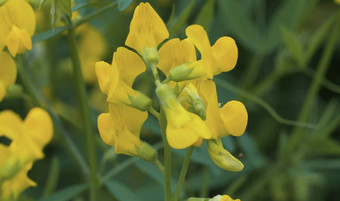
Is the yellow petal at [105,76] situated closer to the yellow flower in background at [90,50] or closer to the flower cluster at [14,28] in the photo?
the flower cluster at [14,28]

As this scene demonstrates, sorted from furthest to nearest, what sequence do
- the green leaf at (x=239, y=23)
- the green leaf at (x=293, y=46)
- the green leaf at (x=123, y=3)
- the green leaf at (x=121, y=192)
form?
the green leaf at (x=239, y=23)
the green leaf at (x=293, y=46)
the green leaf at (x=121, y=192)
the green leaf at (x=123, y=3)

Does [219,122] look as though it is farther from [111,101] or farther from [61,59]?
[61,59]

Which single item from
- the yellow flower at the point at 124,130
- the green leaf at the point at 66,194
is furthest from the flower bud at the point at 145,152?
the green leaf at the point at 66,194

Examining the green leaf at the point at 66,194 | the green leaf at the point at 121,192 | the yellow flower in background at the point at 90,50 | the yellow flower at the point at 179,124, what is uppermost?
the yellow flower at the point at 179,124

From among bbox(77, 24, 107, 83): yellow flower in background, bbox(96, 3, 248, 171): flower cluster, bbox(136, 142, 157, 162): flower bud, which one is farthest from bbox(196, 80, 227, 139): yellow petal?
bbox(77, 24, 107, 83): yellow flower in background

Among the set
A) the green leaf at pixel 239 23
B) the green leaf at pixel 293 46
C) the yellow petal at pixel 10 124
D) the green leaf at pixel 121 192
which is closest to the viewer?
the yellow petal at pixel 10 124

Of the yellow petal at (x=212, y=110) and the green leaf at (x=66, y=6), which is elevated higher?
the green leaf at (x=66, y=6)

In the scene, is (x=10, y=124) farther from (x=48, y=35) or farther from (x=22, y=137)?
(x=48, y=35)

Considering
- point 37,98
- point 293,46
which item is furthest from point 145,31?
point 293,46
